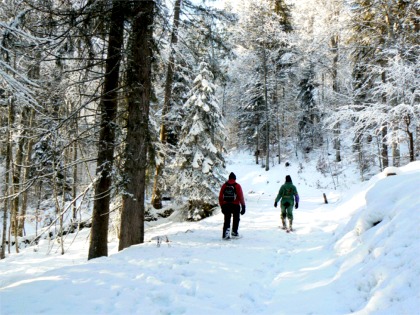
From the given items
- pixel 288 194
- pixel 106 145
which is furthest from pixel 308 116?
pixel 106 145

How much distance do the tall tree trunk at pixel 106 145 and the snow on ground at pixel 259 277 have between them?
129cm

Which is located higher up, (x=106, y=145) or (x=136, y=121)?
(x=136, y=121)

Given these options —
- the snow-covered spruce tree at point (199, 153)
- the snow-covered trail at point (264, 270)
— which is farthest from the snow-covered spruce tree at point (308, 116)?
the snow-covered trail at point (264, 270)

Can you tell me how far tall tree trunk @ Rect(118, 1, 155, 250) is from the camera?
7.34 m

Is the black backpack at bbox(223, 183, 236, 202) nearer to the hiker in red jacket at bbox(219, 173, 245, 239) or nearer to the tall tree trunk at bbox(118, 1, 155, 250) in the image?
the hiker in red jacket at bbox(219, 173, 245, 239)

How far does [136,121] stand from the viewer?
7445 mm

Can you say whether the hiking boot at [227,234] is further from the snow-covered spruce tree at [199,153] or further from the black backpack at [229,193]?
the snow-covered spruce tree at [199,153]

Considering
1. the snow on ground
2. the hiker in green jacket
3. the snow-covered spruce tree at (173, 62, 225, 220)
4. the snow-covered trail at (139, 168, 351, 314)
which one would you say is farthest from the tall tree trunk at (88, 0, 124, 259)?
the snow-covered spruce tree at (173, 62, 225, 220)

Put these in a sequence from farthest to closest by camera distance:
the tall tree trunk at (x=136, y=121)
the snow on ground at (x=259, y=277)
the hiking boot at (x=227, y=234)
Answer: the hiking boot at (x=227, y=234) < the tall tree trunk at (x=136, y=121) < the snow on ground at (x=259, y=277)

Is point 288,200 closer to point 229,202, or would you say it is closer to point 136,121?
point 229,202

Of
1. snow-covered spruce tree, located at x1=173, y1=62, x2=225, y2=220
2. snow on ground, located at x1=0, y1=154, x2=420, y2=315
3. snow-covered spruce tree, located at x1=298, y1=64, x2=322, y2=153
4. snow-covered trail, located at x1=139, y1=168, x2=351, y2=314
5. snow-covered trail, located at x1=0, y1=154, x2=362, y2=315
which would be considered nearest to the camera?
snow on ground, located at x1=0, y1=154, x2=420, y2=315

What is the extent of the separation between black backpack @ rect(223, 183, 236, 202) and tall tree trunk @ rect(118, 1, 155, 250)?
8.84 feet

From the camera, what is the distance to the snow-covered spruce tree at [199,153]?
14.8 metres

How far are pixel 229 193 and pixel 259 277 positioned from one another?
3704 millimetres
